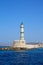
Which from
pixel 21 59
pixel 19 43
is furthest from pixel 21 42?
pixel 21 59

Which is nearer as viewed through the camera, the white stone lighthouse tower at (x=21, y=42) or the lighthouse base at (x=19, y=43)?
the white stone lighthouse tower at (x=21, y=42)

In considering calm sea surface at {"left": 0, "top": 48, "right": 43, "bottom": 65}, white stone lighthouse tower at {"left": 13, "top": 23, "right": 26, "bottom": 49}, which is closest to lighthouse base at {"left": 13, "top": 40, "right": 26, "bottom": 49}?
white stone lighthouse tower at {"left": 13, "top": 23, "right": 26, "bottom": 49}

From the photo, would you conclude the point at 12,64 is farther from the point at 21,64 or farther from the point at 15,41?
the point at 15,41

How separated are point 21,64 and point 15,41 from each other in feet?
132

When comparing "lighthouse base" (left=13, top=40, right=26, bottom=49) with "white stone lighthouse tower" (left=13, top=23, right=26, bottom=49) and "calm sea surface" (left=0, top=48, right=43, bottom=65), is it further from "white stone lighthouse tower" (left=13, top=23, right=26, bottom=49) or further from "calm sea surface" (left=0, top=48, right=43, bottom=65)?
"calm sea surface" (left=0, top=48, right=43, bottom=65)

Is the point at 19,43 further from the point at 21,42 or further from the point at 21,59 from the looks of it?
the point at 21,59

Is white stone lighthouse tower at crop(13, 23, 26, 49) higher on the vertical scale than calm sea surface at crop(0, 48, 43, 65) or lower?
higher

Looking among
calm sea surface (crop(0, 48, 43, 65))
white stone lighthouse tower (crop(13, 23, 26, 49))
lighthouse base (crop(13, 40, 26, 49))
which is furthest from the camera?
lighthouse base (crop(13, 40, 26, 49))

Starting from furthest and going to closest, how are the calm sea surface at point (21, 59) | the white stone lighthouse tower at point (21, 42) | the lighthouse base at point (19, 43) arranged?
the lighthouse base at point (19, 43) < the white stone lighthouse tower at point (21, 42) < the calm sea surface at point (21, 59)

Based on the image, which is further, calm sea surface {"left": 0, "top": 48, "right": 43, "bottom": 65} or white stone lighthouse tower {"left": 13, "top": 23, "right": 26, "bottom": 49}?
white stone lighthouse tower {"left": 13, "top": 23, "right": 26, "bottom": 49}

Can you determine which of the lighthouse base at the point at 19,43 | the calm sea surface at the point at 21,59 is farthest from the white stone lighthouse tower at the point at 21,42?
the calm sea surface at the point at 21,59

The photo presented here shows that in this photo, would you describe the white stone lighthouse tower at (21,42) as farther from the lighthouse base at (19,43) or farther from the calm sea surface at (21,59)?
the calm sea surface at (21,59)

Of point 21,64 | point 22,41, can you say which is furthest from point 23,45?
point 21,64

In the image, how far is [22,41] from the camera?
219 ft
